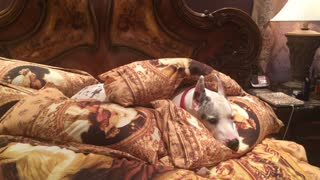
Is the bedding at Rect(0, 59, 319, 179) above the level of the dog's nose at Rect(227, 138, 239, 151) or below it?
above

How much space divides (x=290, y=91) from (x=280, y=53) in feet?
1.02

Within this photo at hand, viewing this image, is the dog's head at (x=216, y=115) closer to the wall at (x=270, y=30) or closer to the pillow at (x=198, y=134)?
the pillow at (x=198, y=134)

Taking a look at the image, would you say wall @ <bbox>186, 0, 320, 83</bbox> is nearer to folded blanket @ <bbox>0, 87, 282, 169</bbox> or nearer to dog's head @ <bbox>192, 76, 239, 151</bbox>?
dog's head @ <bbox>192, 76, 239, 151</bbox>

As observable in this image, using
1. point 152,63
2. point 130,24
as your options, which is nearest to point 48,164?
point 152,63

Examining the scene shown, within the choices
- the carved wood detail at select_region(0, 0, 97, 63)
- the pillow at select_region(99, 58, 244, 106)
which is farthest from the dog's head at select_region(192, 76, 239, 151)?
the carved wood detail at select_region(0, 0, 97, 63)

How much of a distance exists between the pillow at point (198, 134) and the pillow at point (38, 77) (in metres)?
0.44

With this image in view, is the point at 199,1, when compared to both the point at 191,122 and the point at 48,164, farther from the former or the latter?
the point at 48,164

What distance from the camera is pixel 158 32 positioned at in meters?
1.94

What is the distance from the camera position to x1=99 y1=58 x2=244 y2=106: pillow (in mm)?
1407

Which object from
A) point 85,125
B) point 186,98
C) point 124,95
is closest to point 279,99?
point 186,98

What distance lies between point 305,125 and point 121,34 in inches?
48.6

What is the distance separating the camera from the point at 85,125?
3.88 ft

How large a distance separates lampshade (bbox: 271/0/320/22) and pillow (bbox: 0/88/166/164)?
4.11ft

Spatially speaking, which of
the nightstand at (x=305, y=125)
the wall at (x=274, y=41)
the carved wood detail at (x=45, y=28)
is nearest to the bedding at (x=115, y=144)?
the carved wood detail at (x=45, y=28)
